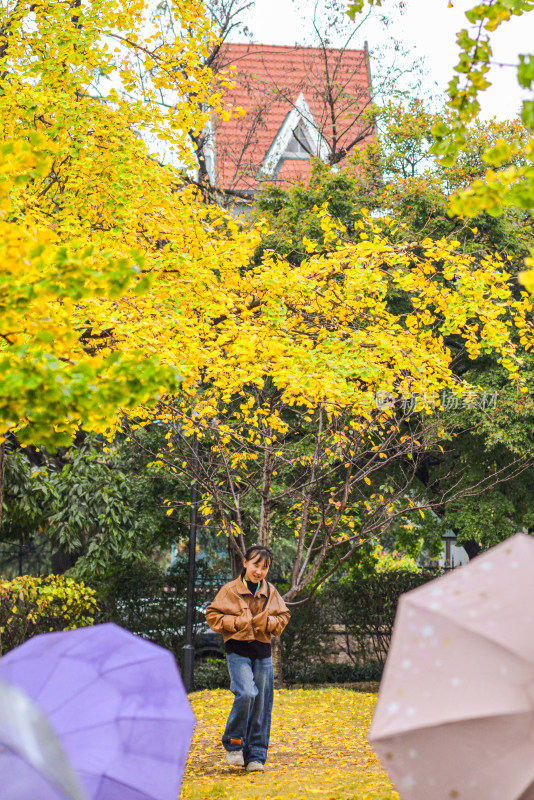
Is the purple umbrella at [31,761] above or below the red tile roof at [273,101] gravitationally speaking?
below

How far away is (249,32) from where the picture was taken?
18078 mm

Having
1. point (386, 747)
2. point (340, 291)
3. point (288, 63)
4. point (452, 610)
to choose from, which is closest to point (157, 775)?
point (386, 747)

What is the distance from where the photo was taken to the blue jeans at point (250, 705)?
5.96 m

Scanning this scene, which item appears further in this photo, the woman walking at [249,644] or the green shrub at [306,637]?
the green shrub at [306,637]

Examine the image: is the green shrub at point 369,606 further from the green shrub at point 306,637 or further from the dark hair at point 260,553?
the dark hair at point 260,553

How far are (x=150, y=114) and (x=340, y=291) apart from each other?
8.47 ft

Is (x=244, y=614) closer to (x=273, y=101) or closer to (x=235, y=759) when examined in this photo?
(x=235, y=759)

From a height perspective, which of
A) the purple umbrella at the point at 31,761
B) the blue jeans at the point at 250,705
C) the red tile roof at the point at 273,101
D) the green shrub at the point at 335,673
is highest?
the red tile roof at the point at 273,101

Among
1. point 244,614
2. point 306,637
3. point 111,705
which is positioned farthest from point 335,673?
point 111,705

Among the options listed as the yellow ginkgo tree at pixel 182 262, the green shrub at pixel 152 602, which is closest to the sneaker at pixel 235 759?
the yellow ginkgo tree at pixel 182 262

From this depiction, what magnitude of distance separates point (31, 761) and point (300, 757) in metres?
5.47

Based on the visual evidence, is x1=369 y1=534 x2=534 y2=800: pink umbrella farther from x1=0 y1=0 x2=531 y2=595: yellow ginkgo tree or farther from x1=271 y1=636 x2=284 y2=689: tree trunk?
x1=271 y1=636 x2=284 y2=689: tree trunk

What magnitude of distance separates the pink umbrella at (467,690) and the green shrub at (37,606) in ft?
30.8

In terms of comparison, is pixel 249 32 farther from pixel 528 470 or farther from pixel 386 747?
pixel 386 747
